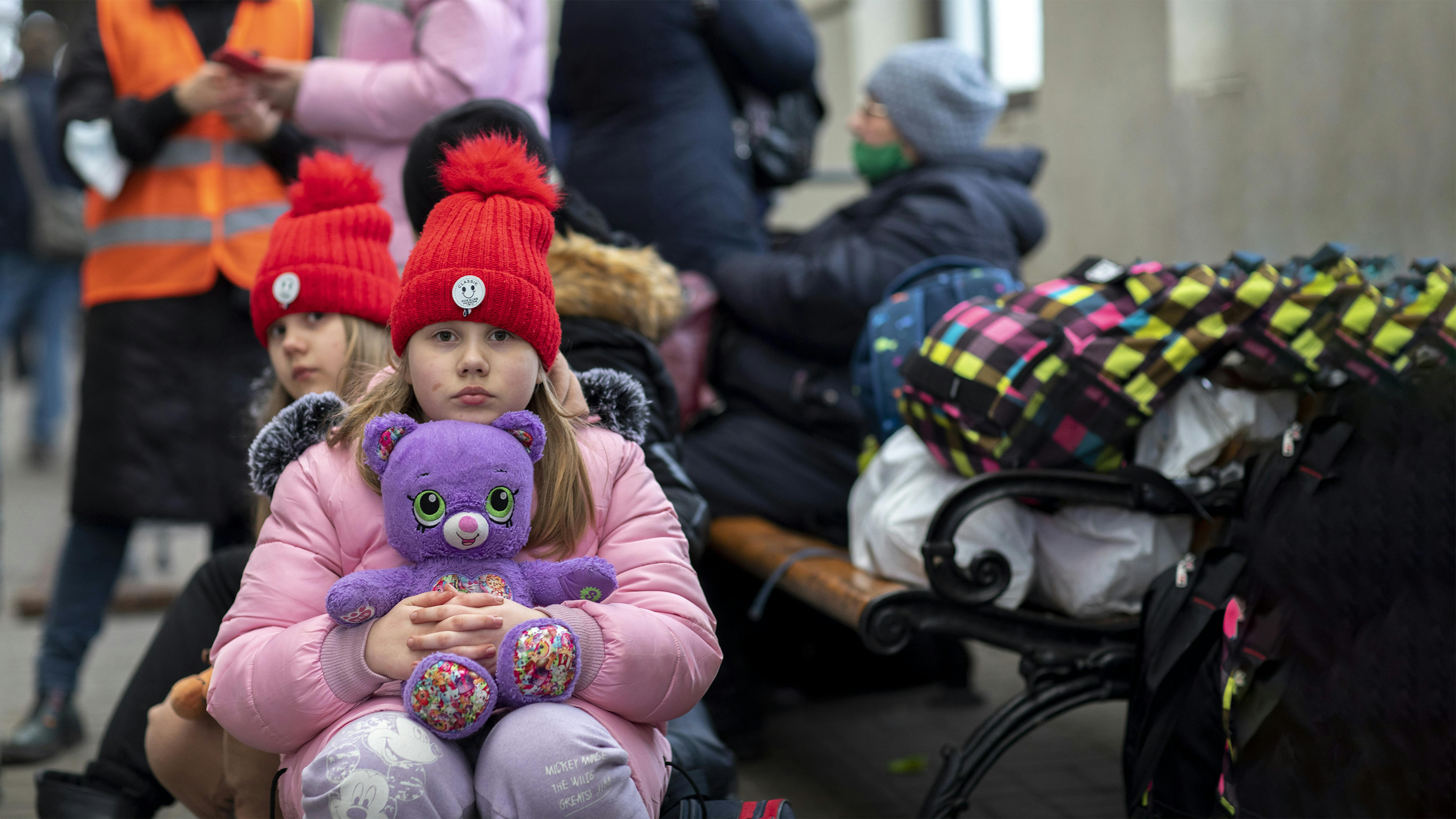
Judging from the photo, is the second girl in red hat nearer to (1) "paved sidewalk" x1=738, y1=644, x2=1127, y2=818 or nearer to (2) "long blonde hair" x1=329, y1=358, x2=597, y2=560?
(2) "long blonde hair" x1=329, y1=358, x2=597, y2=560

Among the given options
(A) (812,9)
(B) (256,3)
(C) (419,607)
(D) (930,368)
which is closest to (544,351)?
(C) (419,607)

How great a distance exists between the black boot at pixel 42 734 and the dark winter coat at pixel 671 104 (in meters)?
1.93

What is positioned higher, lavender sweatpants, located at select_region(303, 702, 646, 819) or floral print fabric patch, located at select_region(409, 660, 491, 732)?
floral print fabric patch, located at select_region(409, 660, 491, 732)

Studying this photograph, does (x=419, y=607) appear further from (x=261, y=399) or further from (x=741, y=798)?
(x=741, y=798)

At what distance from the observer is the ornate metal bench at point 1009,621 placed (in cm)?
251

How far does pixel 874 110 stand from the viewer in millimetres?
3822

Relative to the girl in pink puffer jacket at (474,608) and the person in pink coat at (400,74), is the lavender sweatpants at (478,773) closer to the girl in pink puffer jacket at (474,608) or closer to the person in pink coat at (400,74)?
the girl in pink puffer jacket at (474,608)

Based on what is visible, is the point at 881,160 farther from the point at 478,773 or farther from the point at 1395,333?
the point at 478,773

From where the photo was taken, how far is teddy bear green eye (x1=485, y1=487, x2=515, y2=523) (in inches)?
69.7

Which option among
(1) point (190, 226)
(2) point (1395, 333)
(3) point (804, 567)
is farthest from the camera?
(1) point (190, 226)

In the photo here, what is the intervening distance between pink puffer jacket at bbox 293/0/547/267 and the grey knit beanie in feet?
3.47

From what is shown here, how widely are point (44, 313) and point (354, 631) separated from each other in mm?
7536

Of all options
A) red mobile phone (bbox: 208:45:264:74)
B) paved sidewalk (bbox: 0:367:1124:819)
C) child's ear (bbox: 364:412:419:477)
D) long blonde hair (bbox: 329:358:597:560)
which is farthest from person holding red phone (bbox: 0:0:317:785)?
child's ear (bbox: 364:412:419:477)

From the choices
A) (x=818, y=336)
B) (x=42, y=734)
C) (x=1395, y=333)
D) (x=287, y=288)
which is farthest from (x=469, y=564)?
(x=42, y=734)
